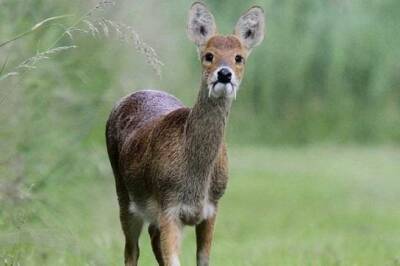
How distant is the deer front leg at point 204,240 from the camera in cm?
885

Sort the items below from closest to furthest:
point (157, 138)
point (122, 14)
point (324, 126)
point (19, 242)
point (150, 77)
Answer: point (19, 242) < point (157, 138) < point (122, 14) < point (150, 77) < point (324, 126)

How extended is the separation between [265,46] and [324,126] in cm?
127

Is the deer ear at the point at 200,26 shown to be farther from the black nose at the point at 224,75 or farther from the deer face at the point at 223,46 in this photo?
the black nose at the point at 224,75

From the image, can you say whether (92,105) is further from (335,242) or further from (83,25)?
(335,242)

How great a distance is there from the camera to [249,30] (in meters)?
8.98

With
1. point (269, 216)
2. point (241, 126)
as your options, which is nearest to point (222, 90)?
point (269, 216)

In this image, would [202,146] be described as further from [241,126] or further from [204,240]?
[241,126]

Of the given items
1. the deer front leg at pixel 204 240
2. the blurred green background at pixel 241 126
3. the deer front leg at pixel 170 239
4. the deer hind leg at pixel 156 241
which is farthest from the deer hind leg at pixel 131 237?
the deer front leg at pixel 170 239

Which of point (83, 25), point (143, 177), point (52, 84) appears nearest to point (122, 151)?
point (143, 177)

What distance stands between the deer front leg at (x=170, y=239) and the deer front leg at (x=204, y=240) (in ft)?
0.59

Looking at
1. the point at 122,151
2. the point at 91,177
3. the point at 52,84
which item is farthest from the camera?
the point at 91,177

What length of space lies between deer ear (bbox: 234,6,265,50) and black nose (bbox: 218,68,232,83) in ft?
2.17

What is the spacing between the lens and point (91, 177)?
1223cm

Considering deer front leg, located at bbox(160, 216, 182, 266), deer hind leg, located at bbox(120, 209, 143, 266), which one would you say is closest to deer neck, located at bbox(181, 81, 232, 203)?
deer front leg, located at bbox(160, 216, 182, 266)
